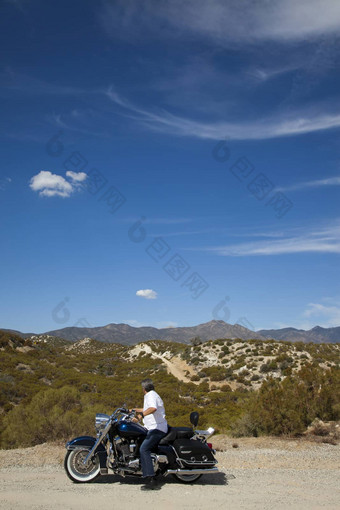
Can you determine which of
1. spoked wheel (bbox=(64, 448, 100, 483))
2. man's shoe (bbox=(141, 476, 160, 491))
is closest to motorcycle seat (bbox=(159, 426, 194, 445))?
man's shoe (bbox=(141, 476, 160, 491))

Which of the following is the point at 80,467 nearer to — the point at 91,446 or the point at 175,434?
the point at 91,446

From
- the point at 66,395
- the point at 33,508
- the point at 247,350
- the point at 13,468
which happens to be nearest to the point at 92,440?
the point at 33,508

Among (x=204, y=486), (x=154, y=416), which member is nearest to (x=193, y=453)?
(x=204, y=486)

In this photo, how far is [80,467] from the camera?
7.23 m

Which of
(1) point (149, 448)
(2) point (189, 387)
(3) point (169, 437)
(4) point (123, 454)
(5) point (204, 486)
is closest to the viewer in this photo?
(1) point (149, 448)

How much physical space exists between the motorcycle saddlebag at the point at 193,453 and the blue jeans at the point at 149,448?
404 mm

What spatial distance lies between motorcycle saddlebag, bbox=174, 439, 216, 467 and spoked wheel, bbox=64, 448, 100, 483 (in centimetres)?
151

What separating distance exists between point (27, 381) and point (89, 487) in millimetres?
24567

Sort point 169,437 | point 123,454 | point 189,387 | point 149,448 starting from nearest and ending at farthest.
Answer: point 149,448 → point 123,454 → point 169,437 → point 189,387

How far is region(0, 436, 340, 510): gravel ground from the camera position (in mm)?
6133

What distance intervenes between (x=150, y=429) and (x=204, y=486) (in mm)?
1431

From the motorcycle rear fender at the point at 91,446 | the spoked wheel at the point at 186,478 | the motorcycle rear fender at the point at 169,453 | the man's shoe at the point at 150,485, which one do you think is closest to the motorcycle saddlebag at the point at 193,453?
the motorcycle rear fender at the point at 169,453

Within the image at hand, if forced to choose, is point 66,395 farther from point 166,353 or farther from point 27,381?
point 166,353

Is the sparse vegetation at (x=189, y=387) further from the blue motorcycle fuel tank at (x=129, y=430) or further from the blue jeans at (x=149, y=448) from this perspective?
the blue jeans at (x=149, y=448)
